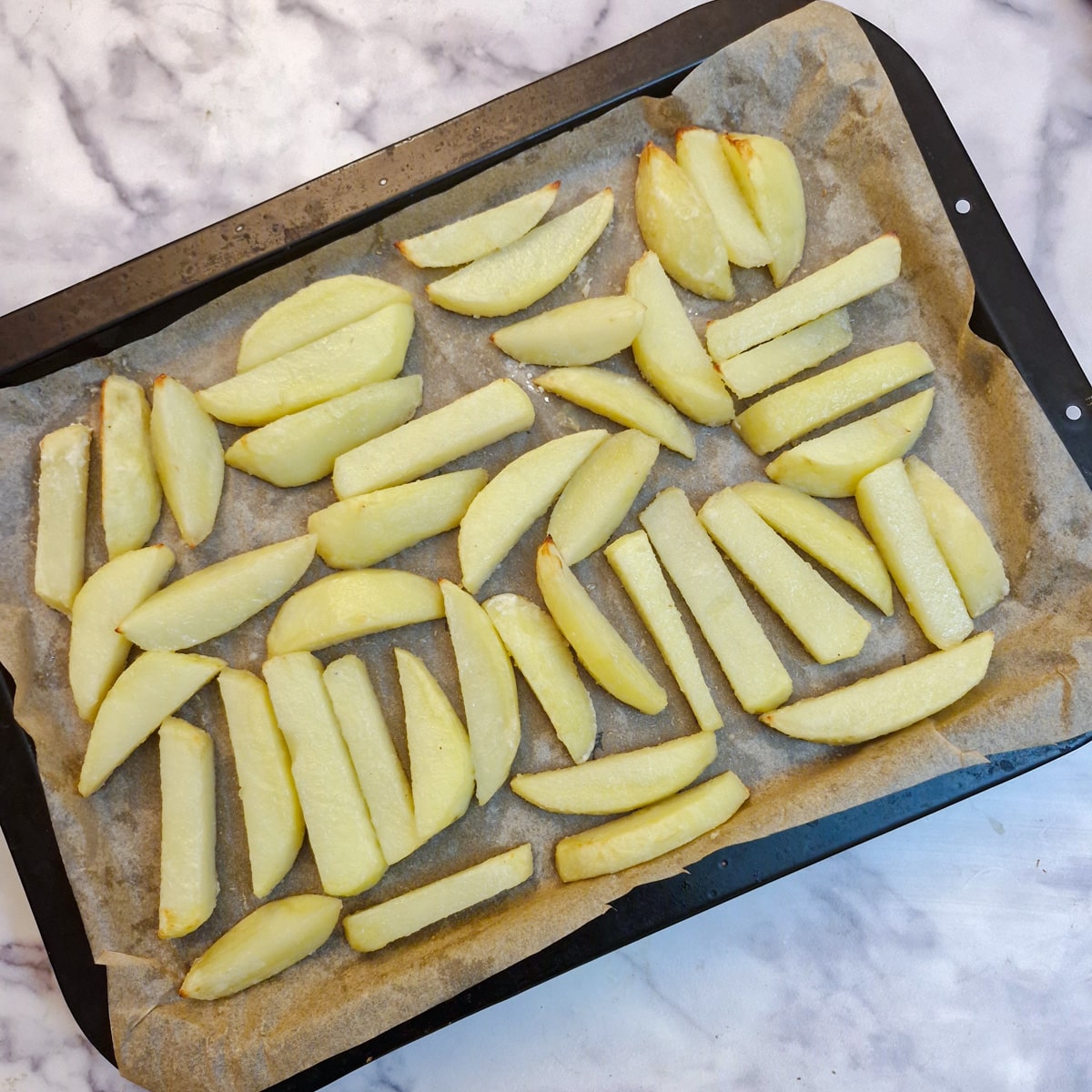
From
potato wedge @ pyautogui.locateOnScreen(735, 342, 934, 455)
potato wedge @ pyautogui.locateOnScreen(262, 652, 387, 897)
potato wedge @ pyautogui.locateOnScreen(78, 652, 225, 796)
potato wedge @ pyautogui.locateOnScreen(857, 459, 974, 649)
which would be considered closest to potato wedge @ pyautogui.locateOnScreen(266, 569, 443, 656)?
potato wedge @ pyautogui.locateOnScreen(262, 652, 387, 897)

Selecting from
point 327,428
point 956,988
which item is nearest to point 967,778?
point 956,988

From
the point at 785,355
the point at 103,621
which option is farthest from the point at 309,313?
the point at 785,355

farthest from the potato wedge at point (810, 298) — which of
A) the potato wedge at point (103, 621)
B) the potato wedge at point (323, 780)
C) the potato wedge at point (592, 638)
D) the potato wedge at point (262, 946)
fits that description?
the potato wedge at point (262, 946)

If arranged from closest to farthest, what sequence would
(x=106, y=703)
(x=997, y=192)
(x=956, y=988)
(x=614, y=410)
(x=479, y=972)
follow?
1. (x=479, y=972)
2. (x=106, y=703)
3. (x=614, y=410)
4. (x=956, y=988)
5. (x=997, y=192)

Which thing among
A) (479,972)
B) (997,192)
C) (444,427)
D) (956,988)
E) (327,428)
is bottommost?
(956,988)

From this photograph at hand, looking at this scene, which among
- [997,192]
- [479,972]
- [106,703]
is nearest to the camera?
[479,972]

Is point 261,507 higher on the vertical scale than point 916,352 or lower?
higher

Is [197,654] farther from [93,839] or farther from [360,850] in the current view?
[360,850]
